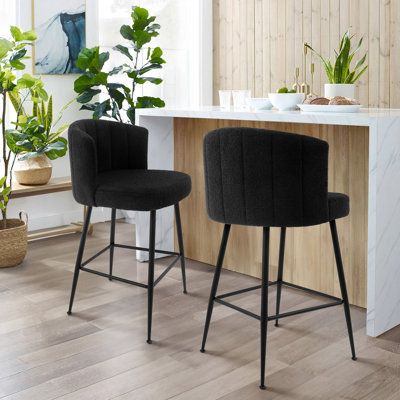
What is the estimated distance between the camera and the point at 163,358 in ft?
8.41

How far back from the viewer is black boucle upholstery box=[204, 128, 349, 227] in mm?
2293

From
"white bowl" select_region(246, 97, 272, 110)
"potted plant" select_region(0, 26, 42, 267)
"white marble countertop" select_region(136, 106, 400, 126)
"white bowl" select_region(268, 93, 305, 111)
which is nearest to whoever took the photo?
"white marble countertop" select_region(136, 106, 400, 126)

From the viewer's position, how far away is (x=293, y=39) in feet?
16.5

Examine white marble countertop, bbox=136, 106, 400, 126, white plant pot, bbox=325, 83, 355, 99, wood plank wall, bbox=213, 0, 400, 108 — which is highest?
wood plank wall, bbox=213, 0, 400, 108

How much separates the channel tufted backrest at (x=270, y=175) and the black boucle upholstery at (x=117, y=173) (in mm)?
480

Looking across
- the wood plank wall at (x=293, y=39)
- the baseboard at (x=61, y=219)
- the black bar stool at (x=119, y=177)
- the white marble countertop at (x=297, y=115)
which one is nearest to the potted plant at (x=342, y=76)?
the white marble countertop at (x=297, y=115)

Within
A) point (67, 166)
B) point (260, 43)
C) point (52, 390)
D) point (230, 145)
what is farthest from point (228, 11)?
point (52, 390)

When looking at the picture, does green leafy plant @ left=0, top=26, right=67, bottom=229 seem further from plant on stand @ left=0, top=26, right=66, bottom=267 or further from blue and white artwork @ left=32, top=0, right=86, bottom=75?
blue and white artwork @ left=32, top=0, right=86, bottom=75

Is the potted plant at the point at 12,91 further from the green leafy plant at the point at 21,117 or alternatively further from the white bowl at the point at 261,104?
the white bowl at the point at 261,104

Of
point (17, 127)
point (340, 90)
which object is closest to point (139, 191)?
point (340, 90)

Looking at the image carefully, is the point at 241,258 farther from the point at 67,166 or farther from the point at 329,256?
the point at 67,166

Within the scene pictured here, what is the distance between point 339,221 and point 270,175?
3.13 feet

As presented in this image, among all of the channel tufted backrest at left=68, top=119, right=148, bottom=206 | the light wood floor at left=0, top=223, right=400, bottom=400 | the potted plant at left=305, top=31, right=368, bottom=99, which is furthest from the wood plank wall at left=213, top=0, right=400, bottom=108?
the channel tufted backrest at left=68, top=119, right=148, bottom=206

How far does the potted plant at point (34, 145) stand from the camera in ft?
13.5
